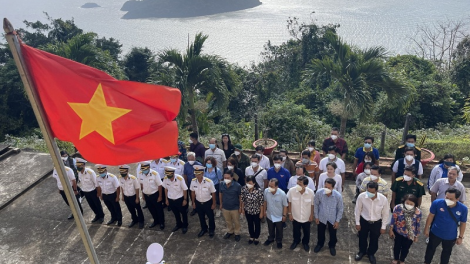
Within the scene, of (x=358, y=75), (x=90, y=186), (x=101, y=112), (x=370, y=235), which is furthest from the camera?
(x=358, y=75)

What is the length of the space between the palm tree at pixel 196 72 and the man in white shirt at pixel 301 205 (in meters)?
4.63

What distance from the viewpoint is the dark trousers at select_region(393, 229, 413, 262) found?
565cm

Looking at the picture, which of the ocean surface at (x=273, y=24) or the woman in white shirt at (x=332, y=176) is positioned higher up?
the woman in white shirt at (x=332, y=176)

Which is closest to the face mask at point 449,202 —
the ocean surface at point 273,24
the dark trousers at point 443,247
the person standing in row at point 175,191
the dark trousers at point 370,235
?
the dark trousers at point 443,247

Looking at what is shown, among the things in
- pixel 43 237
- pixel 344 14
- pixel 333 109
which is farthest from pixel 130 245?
pixel 344 14

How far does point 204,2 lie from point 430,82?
88607 millimetres

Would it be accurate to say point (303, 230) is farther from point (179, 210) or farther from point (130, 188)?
point (130, 188)

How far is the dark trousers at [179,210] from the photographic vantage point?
6.96 metres

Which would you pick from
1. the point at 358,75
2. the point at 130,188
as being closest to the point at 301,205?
the point at 130,188

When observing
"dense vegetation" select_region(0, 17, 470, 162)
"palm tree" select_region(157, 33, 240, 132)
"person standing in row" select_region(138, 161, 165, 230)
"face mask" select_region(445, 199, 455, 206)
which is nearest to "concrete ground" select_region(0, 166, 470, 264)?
"person standing in row" select_region(138, 161, 165, 230)

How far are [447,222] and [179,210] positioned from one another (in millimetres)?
4363

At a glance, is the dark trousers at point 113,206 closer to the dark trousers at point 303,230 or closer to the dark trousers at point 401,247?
the dark trousers at point 303,230

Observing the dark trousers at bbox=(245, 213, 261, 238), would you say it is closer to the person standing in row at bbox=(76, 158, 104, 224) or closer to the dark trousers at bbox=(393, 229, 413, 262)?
the dark trousers at bbox=(393, 229, 413, 262)

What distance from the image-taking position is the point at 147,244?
697 centimetres
